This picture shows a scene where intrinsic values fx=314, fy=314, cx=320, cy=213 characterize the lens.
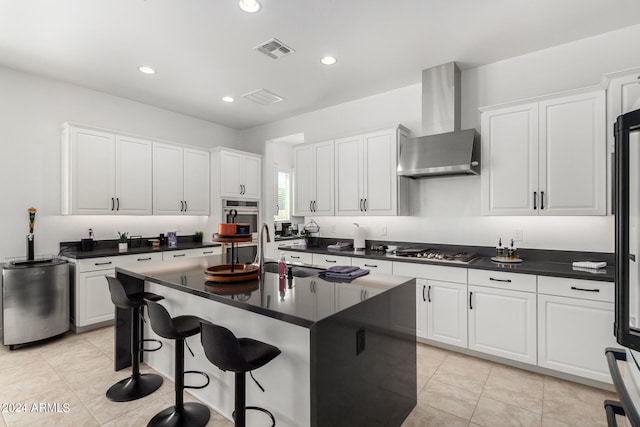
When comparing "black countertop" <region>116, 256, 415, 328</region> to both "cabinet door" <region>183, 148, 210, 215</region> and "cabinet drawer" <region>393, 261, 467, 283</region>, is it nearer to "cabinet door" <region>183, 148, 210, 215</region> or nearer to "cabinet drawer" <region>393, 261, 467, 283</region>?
"cabinet drawer" <region>393, 261, 467, 283</region>

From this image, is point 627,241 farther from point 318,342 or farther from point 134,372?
point 134,372

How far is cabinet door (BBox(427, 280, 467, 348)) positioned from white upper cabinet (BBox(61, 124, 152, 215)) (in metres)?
4.00

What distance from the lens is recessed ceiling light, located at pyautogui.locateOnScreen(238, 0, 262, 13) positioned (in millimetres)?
2412

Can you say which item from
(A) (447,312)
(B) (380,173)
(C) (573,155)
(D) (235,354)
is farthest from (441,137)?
(D) (235,354)

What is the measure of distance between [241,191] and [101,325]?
107 inches


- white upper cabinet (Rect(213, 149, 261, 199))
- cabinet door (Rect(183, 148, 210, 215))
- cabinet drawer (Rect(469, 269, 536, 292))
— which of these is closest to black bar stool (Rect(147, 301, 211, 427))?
cabinet drawer (Rect(469, 269, 536, 292))

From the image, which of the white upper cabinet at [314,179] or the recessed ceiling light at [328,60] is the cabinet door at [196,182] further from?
the recessed ceiling light at [328,60]

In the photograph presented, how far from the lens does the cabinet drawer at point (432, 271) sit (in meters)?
3.07

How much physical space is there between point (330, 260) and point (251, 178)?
2.41 m

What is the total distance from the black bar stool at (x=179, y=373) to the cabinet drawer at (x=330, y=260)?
210 cm

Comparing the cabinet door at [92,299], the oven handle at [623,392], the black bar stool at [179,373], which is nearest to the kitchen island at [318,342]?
the black bar stool at [179,373]

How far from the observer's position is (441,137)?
3414 mm

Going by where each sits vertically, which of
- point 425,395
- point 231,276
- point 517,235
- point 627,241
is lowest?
point 425,395

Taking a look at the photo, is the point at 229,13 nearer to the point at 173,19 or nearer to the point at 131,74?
the point at 173,19
